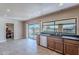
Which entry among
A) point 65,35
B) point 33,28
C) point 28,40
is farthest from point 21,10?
point 65,35

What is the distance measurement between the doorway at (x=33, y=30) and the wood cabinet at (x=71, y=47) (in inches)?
40.2


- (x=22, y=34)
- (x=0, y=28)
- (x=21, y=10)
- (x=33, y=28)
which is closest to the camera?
(x=21, y=10)

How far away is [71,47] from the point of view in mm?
3656

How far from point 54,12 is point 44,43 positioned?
3.44ft

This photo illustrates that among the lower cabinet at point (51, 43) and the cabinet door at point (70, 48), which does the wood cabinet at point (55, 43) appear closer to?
the lower cabinet at point (51, 43)

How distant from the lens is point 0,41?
403cm

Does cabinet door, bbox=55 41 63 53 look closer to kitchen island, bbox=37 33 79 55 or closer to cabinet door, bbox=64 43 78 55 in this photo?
kitchen island, bbox=37 33 79 55

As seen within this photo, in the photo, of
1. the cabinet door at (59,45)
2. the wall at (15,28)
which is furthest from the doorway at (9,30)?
the cabinet door at (59,45)

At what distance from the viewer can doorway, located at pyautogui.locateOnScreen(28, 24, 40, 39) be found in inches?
138

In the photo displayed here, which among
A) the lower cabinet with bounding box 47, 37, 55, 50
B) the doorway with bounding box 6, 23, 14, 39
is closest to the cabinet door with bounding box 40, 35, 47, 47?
the lower cabinet with bounding box 47, 37, 55, 50

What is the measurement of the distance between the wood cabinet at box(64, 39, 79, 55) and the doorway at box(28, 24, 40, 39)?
1021 millimetres

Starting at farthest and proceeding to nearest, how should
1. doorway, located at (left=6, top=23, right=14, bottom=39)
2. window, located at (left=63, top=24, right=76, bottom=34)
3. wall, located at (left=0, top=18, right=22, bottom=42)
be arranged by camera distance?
1. doorway, located at (left=6, top=23, right=14, bottom=39)
2. wall, located at (left=0, top=18, right=22, bottom=42)
3. window, located at (left=63, top=24, right=76, bottom=34)

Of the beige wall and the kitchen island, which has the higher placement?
the beige wall

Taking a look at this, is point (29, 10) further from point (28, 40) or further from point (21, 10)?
point (28, 40)
